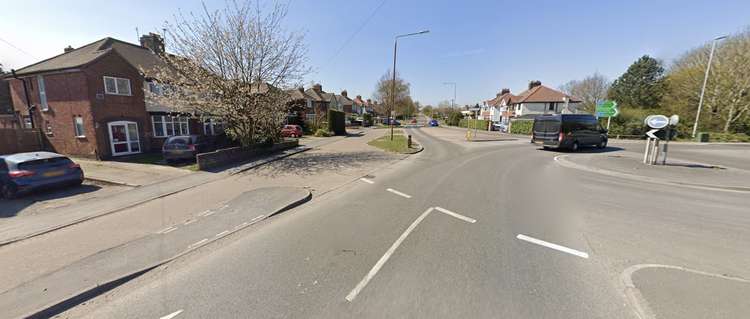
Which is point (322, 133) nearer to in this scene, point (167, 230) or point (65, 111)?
point (65, 111)

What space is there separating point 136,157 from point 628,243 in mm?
20794

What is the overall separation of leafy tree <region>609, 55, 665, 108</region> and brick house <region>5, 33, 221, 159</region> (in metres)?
52.8

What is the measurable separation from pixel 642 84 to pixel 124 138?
59144mm

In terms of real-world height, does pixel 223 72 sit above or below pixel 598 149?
above

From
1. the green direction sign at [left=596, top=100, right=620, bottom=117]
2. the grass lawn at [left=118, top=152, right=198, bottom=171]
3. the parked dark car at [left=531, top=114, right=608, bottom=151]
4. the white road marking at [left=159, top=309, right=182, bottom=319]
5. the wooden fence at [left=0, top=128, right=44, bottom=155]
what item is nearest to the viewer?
the white road marking at [left=159, top=309, right=182, bottom=319]

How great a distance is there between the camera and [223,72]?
1252 centimetres

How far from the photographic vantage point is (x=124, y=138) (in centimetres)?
1576

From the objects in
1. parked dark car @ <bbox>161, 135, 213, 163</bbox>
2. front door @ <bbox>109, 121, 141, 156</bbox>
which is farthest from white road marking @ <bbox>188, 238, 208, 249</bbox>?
front door @ <bbox>109, 121, 141, 156</bbox>

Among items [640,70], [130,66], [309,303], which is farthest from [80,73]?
[640,70]

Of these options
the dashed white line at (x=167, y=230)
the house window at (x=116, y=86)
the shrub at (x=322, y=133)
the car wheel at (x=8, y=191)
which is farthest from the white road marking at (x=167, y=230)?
the shrub at (x=322, y=133)

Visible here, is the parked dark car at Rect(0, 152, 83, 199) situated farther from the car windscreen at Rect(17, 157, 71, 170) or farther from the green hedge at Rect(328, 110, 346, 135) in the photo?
the green hedge at Rect(328, 110, 346, 135)

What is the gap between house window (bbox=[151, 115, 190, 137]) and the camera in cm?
1789

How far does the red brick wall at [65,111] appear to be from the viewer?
46.8 ft

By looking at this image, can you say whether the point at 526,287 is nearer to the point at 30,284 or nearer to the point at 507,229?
the point at 507,229
